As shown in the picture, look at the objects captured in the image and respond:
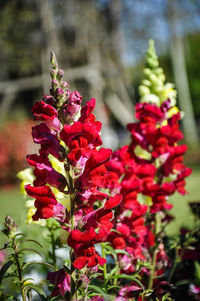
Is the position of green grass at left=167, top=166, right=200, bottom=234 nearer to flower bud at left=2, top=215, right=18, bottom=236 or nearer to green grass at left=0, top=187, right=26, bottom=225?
flower bud at left=2, top=215, right=18, bottom=236

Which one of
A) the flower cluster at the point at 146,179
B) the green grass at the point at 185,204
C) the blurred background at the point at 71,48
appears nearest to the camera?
the flower cluster at the point at 146,179

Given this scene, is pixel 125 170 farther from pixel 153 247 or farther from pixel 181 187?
pixel 153 247

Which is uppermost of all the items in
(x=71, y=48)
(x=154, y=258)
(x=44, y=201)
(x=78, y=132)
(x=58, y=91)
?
(x=71, y=48)

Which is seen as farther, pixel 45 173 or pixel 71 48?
pixel 71 48

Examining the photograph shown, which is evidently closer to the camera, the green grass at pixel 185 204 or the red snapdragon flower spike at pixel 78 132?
the red snapdragon flower spike at pixel 78 132

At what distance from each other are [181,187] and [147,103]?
1.45 ft

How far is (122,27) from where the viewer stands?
1144cm

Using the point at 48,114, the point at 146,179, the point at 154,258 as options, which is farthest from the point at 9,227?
the point at 154,258

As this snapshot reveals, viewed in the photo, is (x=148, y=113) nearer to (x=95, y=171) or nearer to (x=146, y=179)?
(x=146, y=179)

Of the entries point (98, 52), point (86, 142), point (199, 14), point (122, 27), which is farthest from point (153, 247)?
point (199, 14)

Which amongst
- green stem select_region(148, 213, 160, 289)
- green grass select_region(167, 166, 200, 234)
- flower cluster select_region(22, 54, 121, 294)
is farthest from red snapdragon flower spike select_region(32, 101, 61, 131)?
green grass select_region(167, 166, 200, 234)

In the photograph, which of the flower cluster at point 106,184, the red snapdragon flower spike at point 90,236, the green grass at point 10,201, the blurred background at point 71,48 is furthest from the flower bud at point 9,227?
the blurred background at point 71,48

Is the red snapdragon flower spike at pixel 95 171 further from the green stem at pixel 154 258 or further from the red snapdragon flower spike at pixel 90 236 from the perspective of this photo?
the green stem at pixel 154 258

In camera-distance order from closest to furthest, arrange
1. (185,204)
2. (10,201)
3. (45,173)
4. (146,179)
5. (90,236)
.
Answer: (90,236), (45,173), (146,179), (185,204), (10,201)
